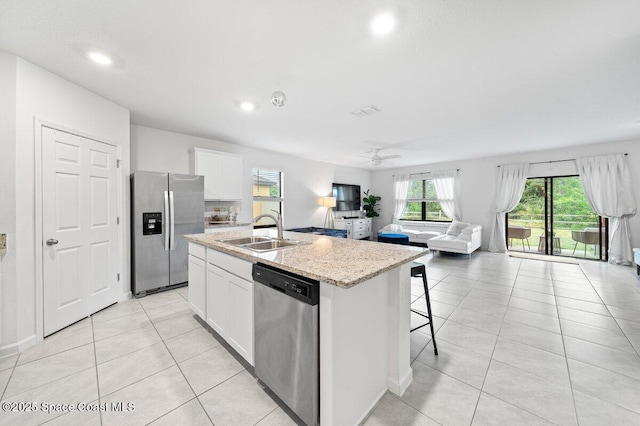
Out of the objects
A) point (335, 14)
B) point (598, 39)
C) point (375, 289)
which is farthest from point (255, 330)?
point (598, 39)

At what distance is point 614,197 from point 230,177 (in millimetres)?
7674

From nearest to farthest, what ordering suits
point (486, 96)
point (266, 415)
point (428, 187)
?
point (266, 415)
point (486, 96)
point (428, 187)

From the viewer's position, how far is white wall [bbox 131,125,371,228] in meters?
3.90

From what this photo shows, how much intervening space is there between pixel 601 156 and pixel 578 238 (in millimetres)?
1800

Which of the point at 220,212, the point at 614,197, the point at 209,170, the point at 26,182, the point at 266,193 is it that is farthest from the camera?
the point at 266,193

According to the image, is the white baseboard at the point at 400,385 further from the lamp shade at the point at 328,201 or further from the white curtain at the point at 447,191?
the white curtain at the point at 447,191

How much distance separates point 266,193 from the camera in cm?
571

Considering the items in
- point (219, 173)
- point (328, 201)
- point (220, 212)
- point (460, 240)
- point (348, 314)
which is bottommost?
point (460, 240)

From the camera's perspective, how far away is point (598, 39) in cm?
190

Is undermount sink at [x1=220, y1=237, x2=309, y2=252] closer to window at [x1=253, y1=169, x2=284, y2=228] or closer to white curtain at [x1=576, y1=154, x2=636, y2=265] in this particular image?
window at [x1=253, y1=169, x2=284, y2=228]

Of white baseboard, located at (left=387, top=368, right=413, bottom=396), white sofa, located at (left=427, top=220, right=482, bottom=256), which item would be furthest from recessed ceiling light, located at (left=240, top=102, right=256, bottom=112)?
white sofa, located at (left=427, top=220, right=482, bottom=256)

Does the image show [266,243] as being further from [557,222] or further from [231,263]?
[557,222]

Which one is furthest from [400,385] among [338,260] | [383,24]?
[383,24]

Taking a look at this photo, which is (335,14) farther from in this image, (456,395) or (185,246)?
(185,246)
